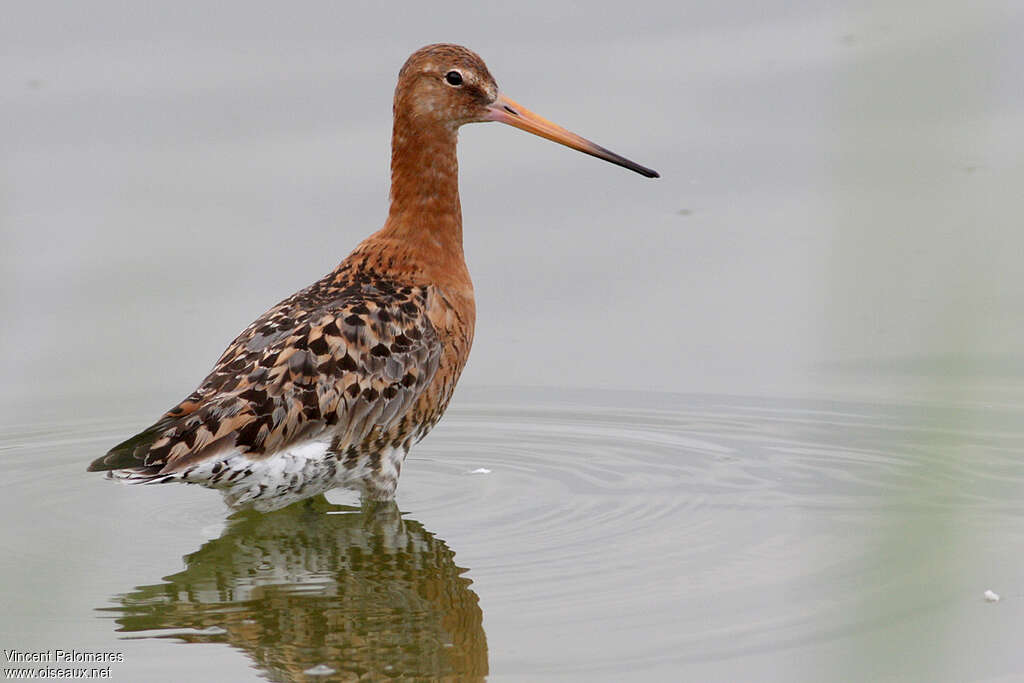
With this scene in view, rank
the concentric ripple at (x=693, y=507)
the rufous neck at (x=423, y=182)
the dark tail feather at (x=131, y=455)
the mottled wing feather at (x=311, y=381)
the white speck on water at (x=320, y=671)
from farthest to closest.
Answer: the rufous neck at (x=423, y=182) → the mottled wing feather at (x=311, y=381) → the dark tail feather at (x=131, y=455) → the concentric ripple at (x=693, y=507) → the white speck on water at (x=320, y=671)

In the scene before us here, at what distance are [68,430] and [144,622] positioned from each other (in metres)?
2.16

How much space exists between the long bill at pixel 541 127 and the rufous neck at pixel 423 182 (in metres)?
0.22

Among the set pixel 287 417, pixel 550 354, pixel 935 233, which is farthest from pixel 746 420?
pixel 287 417

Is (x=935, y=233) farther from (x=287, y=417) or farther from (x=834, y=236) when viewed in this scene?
(x=834, y=236)

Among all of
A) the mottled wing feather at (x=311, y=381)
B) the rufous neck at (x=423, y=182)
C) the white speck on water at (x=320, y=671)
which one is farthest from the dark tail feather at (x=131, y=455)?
the rufous neck at (x=423, y=182)

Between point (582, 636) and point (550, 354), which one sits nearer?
point (582, 636)

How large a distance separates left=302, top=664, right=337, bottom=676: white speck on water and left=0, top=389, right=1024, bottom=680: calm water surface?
0.07 ft

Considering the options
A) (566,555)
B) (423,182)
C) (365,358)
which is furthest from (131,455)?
(423,182)

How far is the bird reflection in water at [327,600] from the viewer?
4742 mm

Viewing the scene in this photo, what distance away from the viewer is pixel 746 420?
7.02m

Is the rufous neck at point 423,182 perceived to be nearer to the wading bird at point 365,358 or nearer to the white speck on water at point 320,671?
the wading bird at point 365,358

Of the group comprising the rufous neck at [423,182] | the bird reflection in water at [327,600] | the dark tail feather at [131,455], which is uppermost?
the rufous neck at [423,182]

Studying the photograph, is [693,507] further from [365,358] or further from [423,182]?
[423,182]

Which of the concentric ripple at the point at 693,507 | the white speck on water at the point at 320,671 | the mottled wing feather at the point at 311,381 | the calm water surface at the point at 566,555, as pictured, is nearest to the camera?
the white speck on water at the point at 320,671
